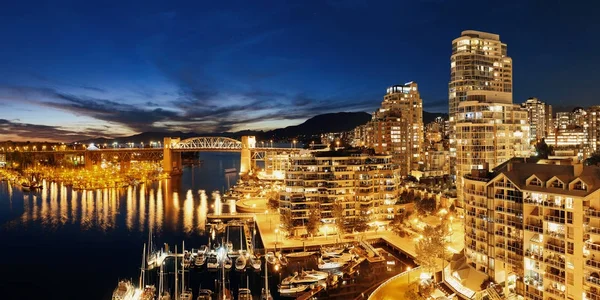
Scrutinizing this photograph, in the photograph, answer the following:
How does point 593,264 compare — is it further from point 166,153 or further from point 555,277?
point 166,153

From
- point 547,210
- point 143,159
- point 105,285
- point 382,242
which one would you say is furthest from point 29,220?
point 143,159

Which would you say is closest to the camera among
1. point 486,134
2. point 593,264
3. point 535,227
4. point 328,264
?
point 593,264

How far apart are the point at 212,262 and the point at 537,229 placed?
28350mm

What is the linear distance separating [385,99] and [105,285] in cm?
7523

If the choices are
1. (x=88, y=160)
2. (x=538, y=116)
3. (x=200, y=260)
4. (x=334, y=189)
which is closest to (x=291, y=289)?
(x=200, y=260)

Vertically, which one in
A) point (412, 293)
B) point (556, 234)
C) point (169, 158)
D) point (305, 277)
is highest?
point (169, 158)

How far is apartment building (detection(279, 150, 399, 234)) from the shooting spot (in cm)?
4688

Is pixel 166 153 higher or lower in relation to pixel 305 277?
higher

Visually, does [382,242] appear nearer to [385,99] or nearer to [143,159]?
[385,99]

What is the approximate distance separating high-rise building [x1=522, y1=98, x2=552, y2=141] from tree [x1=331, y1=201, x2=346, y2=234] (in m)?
86.5

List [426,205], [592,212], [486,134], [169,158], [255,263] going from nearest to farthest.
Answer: [592,212] < [255,263] < [486,134] < [426,205] < [169,158]

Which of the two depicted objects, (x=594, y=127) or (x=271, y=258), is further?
(x=594, y=127)

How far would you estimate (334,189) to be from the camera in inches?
1859

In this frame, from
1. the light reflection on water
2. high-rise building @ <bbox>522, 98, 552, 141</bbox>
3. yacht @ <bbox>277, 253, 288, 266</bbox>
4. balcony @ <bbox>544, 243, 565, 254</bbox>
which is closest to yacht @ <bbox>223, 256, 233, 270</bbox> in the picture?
yacht @ <bbox>277, 253, 288, 266</bbox>
